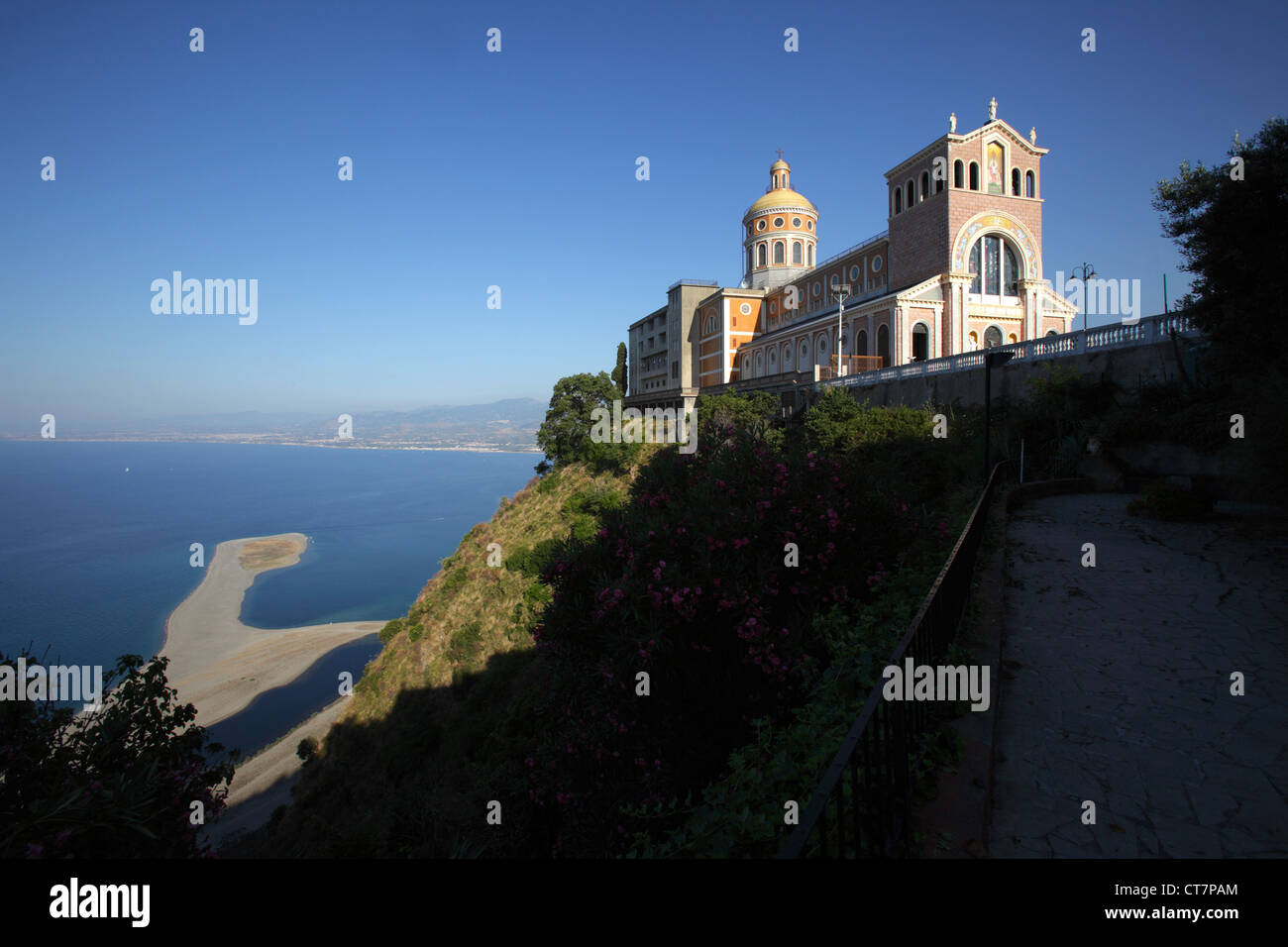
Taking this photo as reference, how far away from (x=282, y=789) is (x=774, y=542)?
28.0 m

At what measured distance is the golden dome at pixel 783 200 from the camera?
54.4 m

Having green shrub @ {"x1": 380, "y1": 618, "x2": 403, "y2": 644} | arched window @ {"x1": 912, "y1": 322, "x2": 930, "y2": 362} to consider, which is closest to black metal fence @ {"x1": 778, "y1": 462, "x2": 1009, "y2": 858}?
arched window @ {"x1": 912, "y1": 322, "x2": 930, "y2": 362}

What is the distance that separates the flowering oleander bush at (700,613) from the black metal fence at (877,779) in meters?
1.93

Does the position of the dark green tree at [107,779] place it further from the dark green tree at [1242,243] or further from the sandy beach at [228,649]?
the sandy beach at [228,649]

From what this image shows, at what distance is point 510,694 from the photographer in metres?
22.5

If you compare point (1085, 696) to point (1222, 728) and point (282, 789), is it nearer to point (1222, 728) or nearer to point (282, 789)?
point (1222, 728)

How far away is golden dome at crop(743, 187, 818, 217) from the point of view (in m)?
54.4

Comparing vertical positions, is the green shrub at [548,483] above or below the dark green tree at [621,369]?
→ below

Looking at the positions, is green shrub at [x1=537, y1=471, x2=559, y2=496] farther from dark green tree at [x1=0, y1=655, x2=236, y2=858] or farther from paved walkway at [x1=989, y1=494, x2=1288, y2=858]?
paved walkway at [x1=989, y1=494, x2=1288, y2=858]

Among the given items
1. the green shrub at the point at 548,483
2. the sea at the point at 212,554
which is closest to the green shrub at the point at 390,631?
the sea at the point at 212,554

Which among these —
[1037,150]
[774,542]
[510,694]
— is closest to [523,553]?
[510,694]

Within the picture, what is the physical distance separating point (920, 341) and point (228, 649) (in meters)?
48.8

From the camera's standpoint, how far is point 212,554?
256ft

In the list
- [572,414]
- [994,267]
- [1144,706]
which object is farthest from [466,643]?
[994,267]
